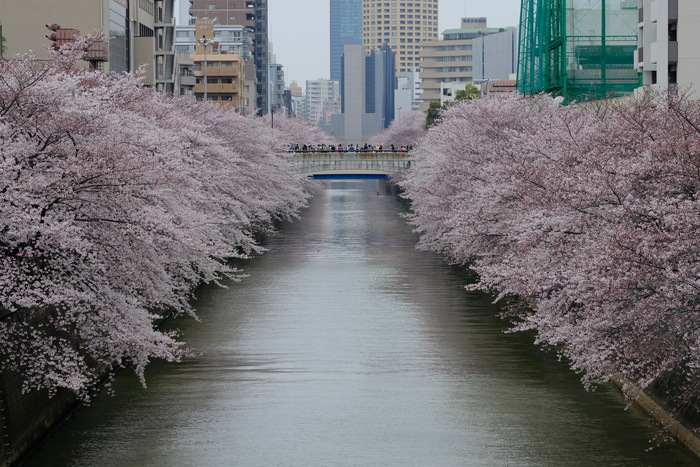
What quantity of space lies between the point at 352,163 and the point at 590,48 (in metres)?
43.5

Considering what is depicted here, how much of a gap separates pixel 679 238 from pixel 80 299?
953cm

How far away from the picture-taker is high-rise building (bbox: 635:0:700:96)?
44.0m

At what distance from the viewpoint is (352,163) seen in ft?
357

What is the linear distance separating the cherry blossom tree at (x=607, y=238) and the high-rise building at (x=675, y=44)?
9476mm

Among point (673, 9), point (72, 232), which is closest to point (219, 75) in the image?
point (673, 9)

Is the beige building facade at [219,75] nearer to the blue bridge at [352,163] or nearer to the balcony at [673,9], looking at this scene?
the blue bridge at [352,163]

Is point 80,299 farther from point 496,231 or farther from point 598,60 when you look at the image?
point 598,60

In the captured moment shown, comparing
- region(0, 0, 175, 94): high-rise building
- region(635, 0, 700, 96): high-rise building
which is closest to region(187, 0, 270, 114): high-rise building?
region(0, 0, 175, 94): high-rise building

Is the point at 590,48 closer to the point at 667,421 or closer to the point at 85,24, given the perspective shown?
the point at 85,24

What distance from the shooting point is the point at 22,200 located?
55.8ft

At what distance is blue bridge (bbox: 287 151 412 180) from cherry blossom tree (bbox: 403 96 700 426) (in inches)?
2720

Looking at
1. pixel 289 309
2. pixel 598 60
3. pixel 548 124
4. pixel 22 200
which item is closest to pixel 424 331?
pixel 289 309

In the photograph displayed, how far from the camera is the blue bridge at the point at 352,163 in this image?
351ft

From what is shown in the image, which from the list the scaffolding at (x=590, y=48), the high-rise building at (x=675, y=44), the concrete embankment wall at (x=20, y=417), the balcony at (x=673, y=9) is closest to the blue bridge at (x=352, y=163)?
the scaffolding at (x=590, y=48)
